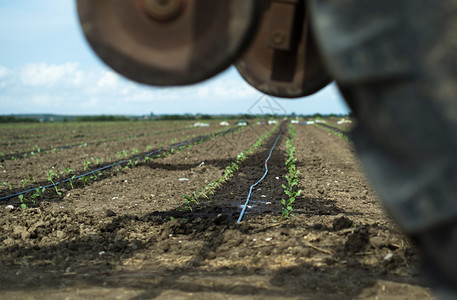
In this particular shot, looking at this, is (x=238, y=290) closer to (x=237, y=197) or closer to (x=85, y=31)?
(x=85, y=31)

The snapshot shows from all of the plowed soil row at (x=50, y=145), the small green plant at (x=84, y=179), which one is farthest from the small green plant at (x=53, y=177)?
the plowed soil row at (x=50, y=145)

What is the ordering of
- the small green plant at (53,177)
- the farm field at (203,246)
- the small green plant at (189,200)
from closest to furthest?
the farm field at (203,246) → the small green plant at (189,200) → the small green plant at (53,177)

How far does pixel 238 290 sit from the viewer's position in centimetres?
253

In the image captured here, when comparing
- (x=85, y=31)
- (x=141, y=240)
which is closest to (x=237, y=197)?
(x=141, y=240)

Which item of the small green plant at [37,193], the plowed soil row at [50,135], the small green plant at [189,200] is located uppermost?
the small green plant at [189,200]

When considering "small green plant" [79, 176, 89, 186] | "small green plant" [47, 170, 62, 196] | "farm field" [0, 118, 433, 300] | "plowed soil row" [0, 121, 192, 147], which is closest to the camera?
"farm field" [0, 118, 433, 300]

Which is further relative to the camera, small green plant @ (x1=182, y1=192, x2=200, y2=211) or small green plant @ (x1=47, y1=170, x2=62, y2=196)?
small green plant @ (x1=47, y1=170, x2=62, y2=196)

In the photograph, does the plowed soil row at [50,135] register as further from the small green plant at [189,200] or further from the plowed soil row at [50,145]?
the small green plant at [189,200]

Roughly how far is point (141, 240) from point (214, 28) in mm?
2695

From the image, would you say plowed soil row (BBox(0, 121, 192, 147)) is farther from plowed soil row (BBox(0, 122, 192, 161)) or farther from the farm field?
the farm field

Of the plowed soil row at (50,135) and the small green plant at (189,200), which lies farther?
the plowed soil row at (50,135)

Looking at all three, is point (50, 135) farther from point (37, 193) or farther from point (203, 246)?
point (203, 246)

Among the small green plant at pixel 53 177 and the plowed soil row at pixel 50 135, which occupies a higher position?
the small green plant at pixel 53 177

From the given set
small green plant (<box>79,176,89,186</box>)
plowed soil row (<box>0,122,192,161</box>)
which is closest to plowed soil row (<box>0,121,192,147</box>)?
plowed soil row (<box>0,122,192,161</box>)
